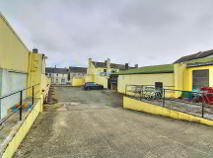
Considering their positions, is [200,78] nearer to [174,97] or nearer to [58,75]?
[174,97]

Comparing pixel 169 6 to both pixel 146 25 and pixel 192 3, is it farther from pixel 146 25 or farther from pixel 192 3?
pixel 146 25

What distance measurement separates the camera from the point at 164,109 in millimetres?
5609

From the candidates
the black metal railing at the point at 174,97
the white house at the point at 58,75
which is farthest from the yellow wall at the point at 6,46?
the white house at the point at 58,75

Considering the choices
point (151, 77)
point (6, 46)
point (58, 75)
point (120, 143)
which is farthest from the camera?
point (58, 75)

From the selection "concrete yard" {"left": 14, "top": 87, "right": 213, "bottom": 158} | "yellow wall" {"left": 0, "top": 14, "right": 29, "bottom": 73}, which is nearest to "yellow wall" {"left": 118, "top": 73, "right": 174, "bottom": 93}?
"concrete yard" {"left": 14, "top": 87, "right": 213, "bottom": 158}

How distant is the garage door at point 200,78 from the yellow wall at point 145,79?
160 centimetres

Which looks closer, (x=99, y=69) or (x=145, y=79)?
(x=145, y=79)

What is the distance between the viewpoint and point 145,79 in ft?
43.0

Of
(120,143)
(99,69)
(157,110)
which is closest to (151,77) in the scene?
(157,110)

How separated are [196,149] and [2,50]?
6.16m

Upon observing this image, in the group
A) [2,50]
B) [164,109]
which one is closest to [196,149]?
[164,109]

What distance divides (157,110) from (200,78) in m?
5.33

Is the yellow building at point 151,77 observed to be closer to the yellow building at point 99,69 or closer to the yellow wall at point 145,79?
the yellow wall at point 145,79

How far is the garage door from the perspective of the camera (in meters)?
8.00
